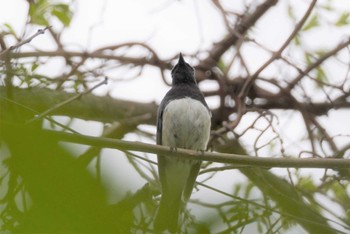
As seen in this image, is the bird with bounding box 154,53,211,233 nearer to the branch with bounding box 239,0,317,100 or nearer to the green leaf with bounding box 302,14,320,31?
the branch with bounding box 239,0,317,100

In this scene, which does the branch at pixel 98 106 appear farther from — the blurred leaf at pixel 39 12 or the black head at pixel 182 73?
the blurred leaf at pixel 39 12

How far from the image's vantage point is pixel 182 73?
396 cm

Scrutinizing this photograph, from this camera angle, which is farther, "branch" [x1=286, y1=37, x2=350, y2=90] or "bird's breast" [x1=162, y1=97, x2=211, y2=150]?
"branch" [x1=286, y1=37, x2=350, y2=90]

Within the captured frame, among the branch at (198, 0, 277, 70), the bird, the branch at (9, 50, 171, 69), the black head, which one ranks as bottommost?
the bird

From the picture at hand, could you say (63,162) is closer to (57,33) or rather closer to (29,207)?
(29,207)

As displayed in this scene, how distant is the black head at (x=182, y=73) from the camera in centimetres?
394

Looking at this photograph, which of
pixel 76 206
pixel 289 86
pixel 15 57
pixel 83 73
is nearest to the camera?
pixel 76 206

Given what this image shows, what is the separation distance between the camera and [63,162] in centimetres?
52

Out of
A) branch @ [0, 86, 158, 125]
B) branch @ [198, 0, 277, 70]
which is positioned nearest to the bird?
branch @ [0, 86, 158, 125]

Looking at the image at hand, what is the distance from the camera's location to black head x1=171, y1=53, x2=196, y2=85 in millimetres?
3938

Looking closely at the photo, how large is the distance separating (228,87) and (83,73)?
1.15 m

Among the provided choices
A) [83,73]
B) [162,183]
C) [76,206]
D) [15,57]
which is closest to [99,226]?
[76,206]

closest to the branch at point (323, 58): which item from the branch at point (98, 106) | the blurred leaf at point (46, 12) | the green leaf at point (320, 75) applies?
the green leaf at point (320, 75)

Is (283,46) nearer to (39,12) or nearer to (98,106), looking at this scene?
(98,106)
